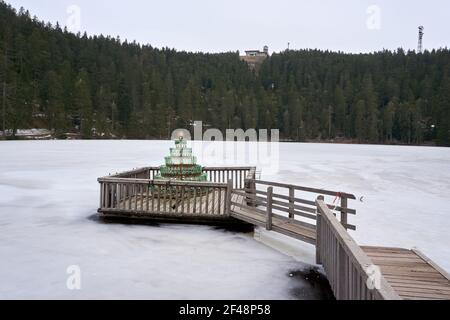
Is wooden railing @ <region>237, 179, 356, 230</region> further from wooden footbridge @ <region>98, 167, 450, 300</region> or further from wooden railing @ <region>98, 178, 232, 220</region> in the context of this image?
wooden railing @ <region>98, 178, 232, 220</region>

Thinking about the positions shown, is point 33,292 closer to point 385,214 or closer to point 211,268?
point 211,268

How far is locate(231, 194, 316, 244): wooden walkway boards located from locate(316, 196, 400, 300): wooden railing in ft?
2.48

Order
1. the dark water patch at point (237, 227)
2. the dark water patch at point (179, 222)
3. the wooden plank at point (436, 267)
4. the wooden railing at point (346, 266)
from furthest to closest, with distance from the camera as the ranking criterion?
the dark water patch at point (179, 222), the dark water patch at point (237, 227), the wooden plank at point (436, 267), the wooden railing at point (346, 266)

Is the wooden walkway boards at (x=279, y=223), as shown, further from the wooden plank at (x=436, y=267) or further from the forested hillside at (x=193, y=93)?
the forested hillside at (x=193, y=93)

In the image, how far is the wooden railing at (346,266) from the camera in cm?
343

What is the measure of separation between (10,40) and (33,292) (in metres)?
102

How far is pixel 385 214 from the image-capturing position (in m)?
11.5

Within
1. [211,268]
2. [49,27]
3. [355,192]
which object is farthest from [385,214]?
[49,27]

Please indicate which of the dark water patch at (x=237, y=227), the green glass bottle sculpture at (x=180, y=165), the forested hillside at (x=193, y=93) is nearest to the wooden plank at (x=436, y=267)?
the dark water patch at (x=237, y=227)

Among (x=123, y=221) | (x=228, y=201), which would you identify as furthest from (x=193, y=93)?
(x=228, y=201)

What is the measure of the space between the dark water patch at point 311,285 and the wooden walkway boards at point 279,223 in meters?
0.90

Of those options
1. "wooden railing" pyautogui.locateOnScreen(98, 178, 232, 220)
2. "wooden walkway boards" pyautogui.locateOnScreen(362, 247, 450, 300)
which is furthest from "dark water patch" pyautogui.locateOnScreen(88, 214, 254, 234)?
"wooden walkway boards" pyautogui.locateOnScreen(362, 247, 450, 300)

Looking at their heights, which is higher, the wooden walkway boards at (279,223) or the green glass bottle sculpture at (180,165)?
the green glass bottle sculpture at (180,165)
